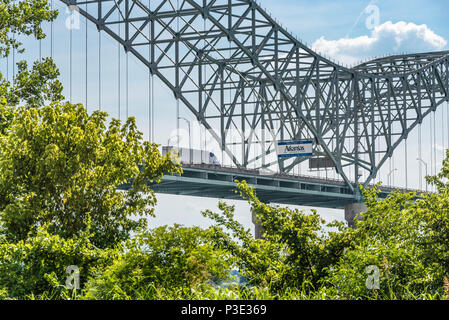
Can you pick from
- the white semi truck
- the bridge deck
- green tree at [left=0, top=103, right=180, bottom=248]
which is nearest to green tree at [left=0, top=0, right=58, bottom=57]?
green tree at [left=0, top=103, right=180, bottom=248]

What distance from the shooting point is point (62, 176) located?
21.1m

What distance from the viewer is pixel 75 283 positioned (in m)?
17.7

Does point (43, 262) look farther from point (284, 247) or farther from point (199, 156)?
point (199, 156)

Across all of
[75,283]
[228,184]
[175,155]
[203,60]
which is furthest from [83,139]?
[203,60]

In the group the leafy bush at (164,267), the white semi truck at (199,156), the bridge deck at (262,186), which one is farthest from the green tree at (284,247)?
the white semi truck at (199,156)

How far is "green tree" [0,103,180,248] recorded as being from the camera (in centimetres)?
2089

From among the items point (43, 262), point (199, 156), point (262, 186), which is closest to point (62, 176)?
point (43, 262)

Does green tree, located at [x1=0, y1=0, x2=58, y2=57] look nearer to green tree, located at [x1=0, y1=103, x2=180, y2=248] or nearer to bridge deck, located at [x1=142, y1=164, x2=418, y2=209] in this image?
green tree, located at [x1=0, y1=103, x2=180, y2=248]

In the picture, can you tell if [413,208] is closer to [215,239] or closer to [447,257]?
[447,257]

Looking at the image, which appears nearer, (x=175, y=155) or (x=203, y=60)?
(x=175, y=155)

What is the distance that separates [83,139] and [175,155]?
3539 mm

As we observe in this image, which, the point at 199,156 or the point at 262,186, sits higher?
the point at 199,156

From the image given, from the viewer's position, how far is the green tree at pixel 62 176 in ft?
68.5

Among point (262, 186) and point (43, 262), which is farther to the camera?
point (262, 186)
